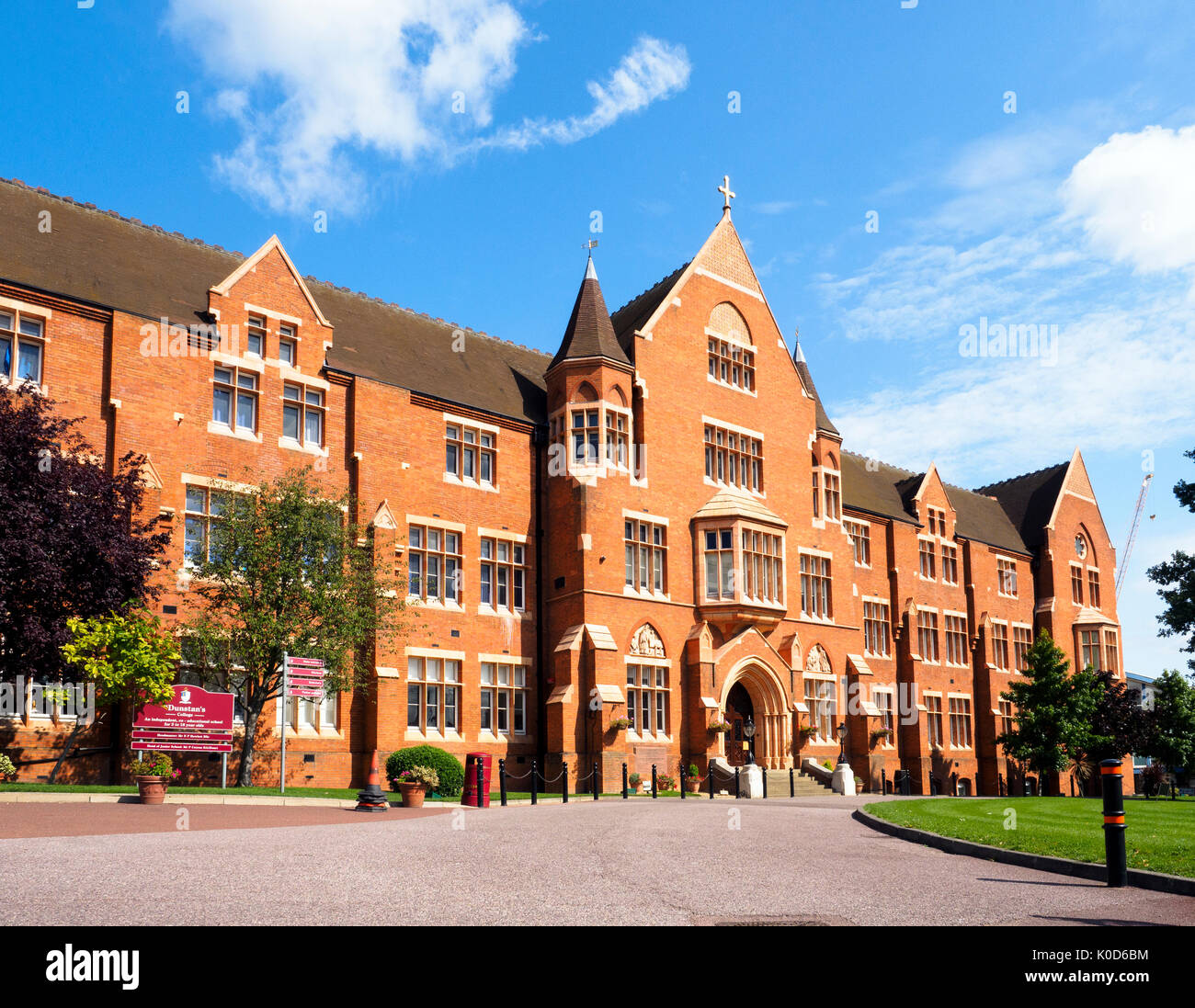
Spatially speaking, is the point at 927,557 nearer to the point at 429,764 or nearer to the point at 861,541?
the point at 861,541

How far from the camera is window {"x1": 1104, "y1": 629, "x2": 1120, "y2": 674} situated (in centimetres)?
5906

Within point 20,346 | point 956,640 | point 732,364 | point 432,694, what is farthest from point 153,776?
point 956,640

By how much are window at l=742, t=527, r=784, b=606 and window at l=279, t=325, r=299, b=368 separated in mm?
16556

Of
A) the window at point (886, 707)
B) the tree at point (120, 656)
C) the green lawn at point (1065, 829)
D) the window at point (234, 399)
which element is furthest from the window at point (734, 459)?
the tree at point (120, 656)

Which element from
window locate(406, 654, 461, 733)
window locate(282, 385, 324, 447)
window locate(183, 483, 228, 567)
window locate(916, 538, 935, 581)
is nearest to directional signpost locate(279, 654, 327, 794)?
window locate(183, 483, 228, 567)

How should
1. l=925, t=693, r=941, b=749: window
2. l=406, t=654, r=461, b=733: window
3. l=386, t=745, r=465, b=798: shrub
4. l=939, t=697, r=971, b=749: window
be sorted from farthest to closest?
1. l=939, t=697, r=971, b=749: window
2. l=925, t=693, r=941, b=749: window
3. l=406, t=654, r=461, b=733: window
4. l=386, t=745, r=465, b=798: shrub

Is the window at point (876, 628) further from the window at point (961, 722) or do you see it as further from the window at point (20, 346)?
the window at point (20, 346)

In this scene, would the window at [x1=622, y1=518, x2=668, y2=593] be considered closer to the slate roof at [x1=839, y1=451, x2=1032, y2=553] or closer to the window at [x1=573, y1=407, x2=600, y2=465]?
the window at [x1=573, y1=407, x2=600, y2=465]

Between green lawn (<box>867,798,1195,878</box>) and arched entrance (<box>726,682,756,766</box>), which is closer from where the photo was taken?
green lawn (<box>867,798,1195,878</box>)

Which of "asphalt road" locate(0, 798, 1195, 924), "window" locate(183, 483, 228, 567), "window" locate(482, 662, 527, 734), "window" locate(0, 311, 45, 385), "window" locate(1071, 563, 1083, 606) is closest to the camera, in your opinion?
"asphalt road" locate(0, 798, 1195, 924)

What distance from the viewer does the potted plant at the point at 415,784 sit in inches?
963
